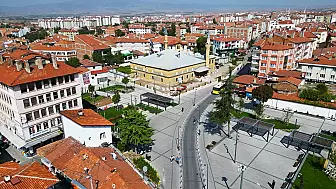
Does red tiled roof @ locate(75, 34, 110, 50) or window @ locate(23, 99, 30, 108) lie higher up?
red tiled roof @ locate(75, 34, 110, 50)

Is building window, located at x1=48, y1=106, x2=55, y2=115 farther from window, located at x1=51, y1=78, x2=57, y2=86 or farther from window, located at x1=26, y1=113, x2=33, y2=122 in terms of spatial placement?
window, located at x1=51, y1=78, x2=57, y2=86

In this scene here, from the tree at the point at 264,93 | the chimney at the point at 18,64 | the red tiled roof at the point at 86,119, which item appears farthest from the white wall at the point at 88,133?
the tree at the point at 264,93

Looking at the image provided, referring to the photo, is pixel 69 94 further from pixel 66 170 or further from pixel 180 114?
pixel 180 114

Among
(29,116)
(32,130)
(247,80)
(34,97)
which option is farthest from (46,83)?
(247,80)

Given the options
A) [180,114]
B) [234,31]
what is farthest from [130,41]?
[180,114]

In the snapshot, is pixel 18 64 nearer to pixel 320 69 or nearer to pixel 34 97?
pixel 34 97

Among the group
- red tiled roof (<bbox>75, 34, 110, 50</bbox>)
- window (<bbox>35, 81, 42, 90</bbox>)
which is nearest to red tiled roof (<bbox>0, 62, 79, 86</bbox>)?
window (<bbox>35, 81, 42, 90</bbox>)

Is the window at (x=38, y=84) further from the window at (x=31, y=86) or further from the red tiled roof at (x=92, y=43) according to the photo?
the red tiled roof at (x=92, y=43)
